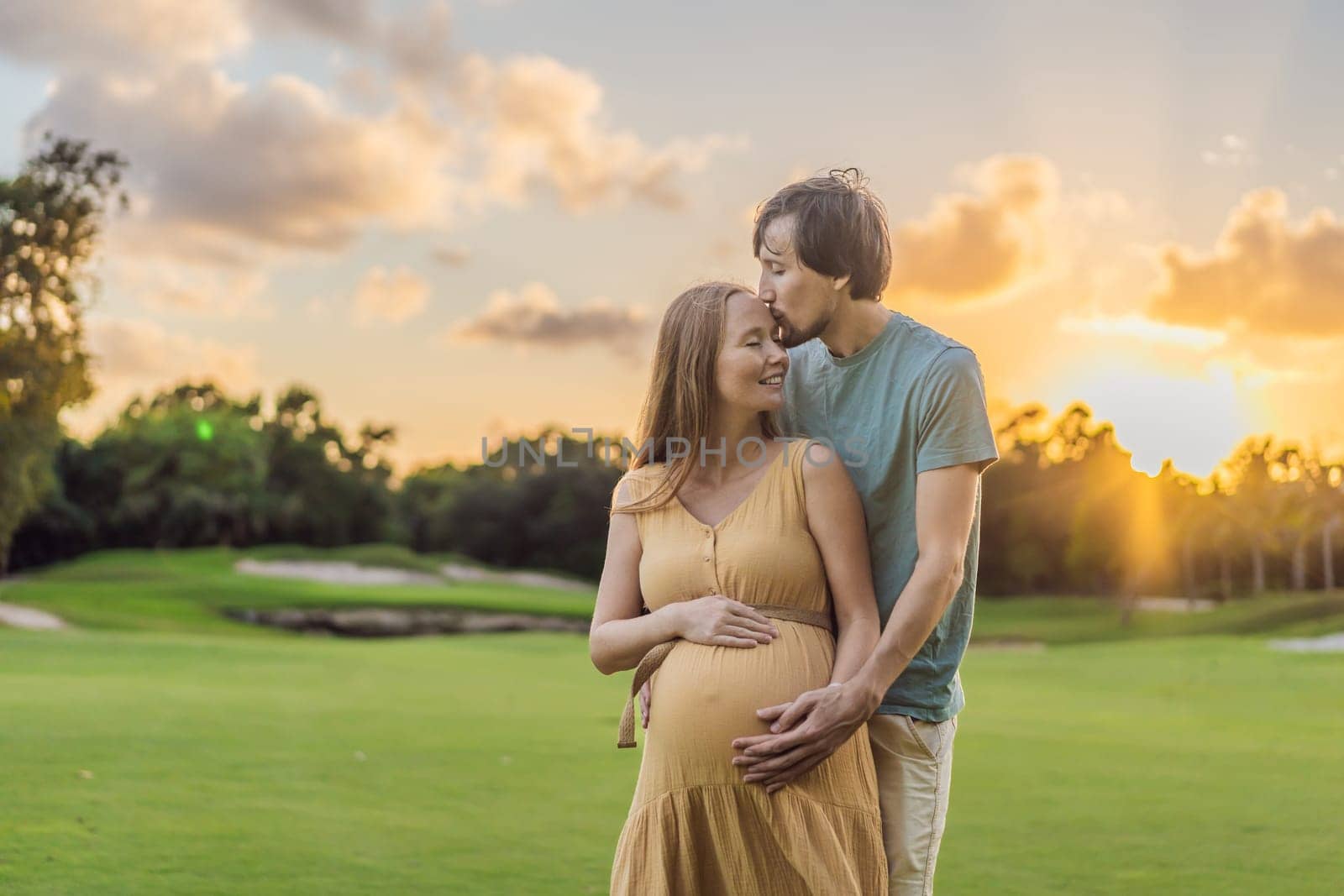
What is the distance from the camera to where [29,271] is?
25.7 m

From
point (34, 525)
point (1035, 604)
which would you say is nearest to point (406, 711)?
point (1035, 604)

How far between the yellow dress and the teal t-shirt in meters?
0.20

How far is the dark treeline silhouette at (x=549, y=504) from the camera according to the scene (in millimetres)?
32031

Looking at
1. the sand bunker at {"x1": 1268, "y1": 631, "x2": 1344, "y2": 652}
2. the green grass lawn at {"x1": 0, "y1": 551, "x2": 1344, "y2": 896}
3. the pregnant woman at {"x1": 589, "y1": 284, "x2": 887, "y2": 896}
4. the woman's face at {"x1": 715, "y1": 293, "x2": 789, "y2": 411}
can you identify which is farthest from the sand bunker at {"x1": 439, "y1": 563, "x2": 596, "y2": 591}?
the woman's face at {"x1": 715, "y1": 293, "x2": 789, "y2": 411}

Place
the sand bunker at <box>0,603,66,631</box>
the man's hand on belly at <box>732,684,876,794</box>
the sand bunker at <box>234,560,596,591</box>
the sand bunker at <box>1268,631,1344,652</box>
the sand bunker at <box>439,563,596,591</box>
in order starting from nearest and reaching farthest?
the man's hand on belly at <box>732,684,876,794</box> → the sand bunker at <box>1268,631,1344,652</box> → the sand bunker at <box>0,603,66,631</box> → the sand bunker at <box>234,560,596,591</box> → the sand bunker at <box>439,563,596,591</box>

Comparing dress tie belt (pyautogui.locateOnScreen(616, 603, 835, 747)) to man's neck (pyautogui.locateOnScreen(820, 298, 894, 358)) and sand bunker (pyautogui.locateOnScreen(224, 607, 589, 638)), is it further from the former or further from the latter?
sand bunker (pyautogui.locateOnScreen(224, 607, 589, 638))

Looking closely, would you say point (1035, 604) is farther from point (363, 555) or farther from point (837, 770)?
point (837, 770)

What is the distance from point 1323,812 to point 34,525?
1645 inches

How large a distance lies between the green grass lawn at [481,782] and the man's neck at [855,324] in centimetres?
320

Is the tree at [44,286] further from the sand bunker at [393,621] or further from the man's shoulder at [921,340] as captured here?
the man's shoulder at [921,340]

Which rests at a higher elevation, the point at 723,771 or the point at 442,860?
the point at 723,771

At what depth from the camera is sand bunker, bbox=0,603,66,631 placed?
22.4m

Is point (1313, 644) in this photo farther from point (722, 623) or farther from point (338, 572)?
point (338, 572)

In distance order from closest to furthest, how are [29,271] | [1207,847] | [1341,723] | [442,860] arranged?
1. [442,860]
2. [1207,847]
3. [1341,723]
4. [29,271]
